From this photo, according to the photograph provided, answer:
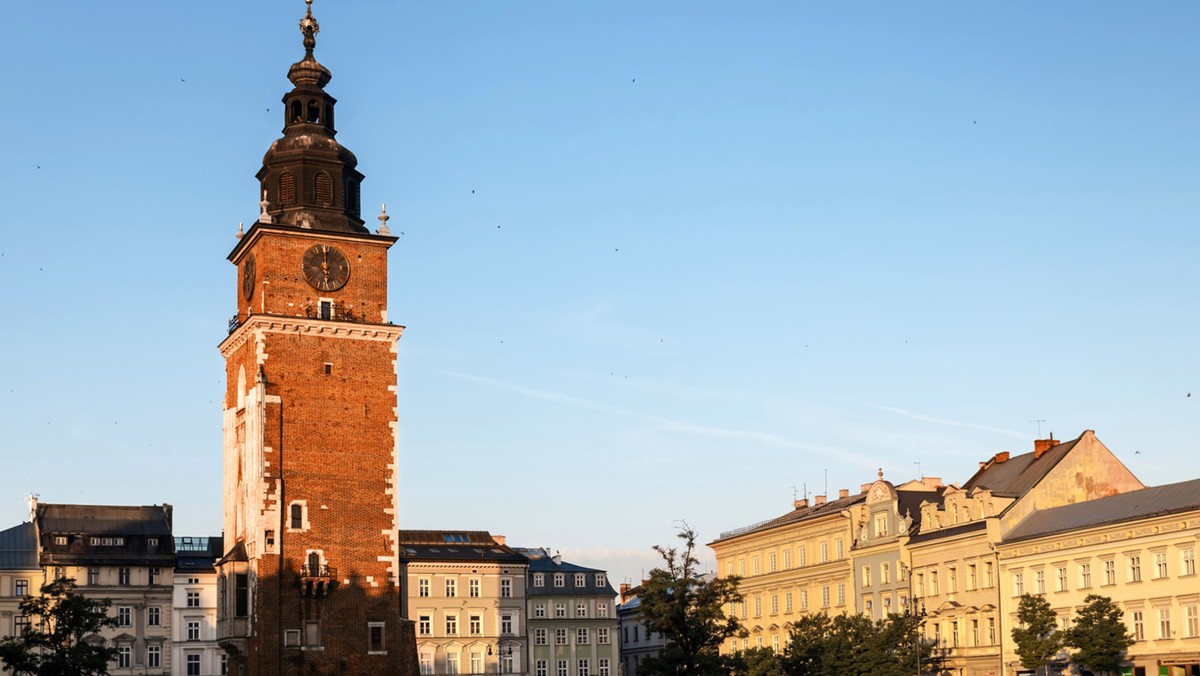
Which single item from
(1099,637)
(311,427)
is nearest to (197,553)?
(311,427)

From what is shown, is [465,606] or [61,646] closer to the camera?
[61,646]

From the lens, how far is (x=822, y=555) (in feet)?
349

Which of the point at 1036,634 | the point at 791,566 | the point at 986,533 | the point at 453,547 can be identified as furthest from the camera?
the point at 453,547

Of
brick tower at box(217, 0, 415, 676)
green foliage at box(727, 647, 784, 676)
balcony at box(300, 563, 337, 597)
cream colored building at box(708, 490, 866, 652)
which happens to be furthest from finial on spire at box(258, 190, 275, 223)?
cream colored building at box(708, 490, 866, 652)

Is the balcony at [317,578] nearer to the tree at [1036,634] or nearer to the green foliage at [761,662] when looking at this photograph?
the green foliage at [761,662]

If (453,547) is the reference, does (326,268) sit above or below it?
above

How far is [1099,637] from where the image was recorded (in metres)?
73.4

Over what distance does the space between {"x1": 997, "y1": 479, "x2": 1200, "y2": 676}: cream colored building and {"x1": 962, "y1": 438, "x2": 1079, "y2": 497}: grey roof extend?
Answer: 3.29 m

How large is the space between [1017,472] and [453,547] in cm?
4364

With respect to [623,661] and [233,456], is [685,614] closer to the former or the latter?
[233,456]

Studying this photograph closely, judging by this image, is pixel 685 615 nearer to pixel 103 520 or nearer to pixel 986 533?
pixel 986 533

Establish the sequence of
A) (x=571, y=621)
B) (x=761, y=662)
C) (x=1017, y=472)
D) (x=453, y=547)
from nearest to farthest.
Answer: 1. (x=761, y=662)
2. (x=1017, y=472)
3. (x=453, y=547)
4. (x=571, y=621)

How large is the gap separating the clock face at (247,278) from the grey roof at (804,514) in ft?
139

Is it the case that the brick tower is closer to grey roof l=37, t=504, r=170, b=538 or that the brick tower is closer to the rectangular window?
the rectangular window
